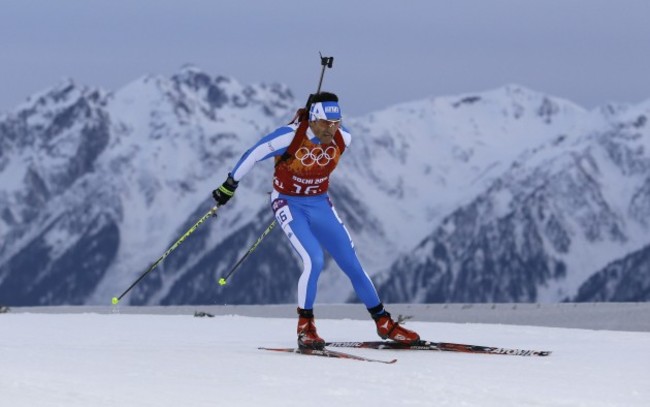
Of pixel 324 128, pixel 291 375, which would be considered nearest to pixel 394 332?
pixel 324 128

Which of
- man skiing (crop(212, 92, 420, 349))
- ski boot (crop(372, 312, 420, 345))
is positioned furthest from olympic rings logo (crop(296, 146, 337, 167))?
ski boot (crop(372, 312, 420, 345))

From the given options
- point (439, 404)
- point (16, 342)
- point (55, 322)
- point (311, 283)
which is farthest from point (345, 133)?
point (55, 322)

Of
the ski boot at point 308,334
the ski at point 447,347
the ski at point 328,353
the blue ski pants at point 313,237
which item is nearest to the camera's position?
the ski at point 328,353


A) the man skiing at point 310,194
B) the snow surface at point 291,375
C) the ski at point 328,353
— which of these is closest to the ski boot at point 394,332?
the man skiing at point 310,194

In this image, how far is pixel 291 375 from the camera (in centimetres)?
1130

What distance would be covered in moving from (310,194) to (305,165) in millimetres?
429

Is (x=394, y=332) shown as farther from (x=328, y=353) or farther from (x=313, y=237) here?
(x=328, y=353)

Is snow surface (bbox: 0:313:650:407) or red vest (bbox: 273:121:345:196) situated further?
red vest (bbox: 273:121:345:196)

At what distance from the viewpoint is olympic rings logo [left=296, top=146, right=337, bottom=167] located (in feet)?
47.4

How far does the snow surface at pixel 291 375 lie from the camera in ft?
32.0

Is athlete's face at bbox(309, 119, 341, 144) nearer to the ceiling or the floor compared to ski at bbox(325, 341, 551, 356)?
nearer to the ceiling

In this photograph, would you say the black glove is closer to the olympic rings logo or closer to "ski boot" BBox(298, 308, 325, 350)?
the olympic rings logo

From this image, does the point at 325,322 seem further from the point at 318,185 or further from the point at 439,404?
the point at 439,404

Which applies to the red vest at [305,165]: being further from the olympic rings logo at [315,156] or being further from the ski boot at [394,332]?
the ski boot at [394,332]
